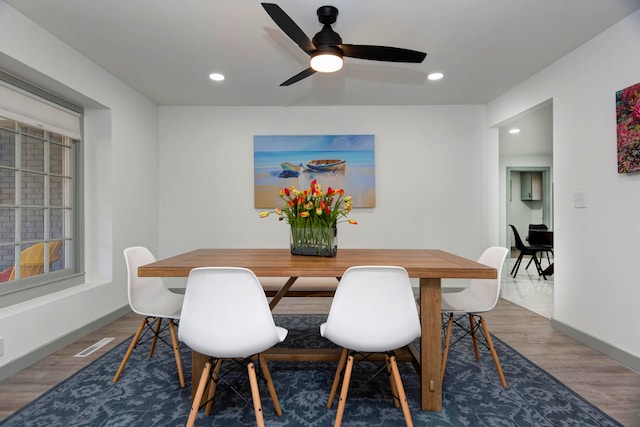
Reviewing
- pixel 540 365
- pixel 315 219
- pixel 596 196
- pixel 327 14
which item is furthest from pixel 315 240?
pixel 596 196

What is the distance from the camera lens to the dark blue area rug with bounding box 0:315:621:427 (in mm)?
1617

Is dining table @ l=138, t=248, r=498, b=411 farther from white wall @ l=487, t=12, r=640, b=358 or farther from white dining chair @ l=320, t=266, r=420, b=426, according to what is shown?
white wall @ l=487, t=12, r=640, b=358

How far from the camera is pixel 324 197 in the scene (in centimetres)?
202

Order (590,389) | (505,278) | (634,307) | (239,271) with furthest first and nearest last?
(505,278) < (634,307) < (590,389) < (239,271)

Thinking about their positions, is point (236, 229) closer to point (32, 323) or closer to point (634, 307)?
point (32, 323)

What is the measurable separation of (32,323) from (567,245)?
4275mm

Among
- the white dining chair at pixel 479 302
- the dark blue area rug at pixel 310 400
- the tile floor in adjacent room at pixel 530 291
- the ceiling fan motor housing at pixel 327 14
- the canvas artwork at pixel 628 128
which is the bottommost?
the tile floor in adjacent room at pixel 530 291

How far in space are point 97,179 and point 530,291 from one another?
17.6 feet

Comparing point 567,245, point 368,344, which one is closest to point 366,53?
point 368,344

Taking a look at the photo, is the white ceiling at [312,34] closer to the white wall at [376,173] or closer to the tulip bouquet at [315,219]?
the white wall at [376,173]

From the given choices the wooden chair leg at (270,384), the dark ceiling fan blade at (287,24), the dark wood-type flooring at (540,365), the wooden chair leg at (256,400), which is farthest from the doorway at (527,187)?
the wooden chair leg at (256,400)

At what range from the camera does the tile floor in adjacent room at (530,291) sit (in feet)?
11.6

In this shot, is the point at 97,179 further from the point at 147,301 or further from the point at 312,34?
the point at 312,34

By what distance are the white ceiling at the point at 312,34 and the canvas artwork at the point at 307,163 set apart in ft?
2.15
